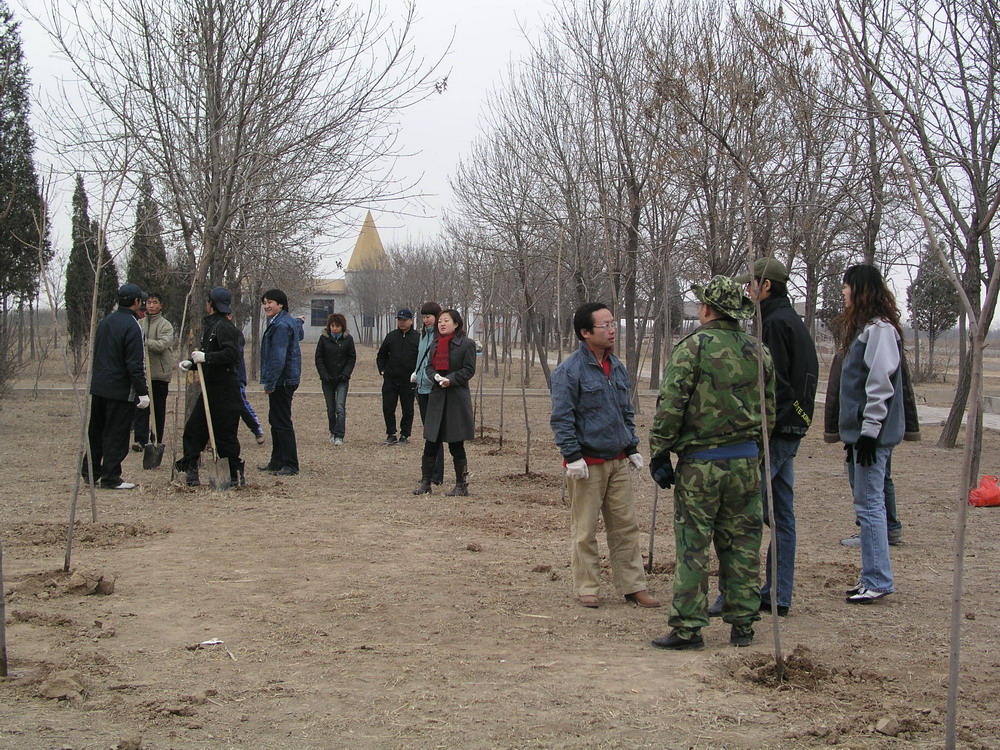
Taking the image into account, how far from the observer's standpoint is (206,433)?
8.73m

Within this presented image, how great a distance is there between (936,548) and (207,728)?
17.5ft

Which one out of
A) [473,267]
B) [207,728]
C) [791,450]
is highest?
[473,267]

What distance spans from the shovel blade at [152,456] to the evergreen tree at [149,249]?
7.07 ft

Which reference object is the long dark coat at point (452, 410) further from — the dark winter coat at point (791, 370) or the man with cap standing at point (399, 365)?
the man with cap standing at point (399, 365)

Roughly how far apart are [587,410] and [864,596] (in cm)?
181

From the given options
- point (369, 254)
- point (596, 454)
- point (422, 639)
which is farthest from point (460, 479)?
point (369, 254)

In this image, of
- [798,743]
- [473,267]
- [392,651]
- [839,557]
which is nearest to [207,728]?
[392,651]

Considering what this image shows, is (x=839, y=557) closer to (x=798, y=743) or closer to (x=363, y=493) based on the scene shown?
(x=798, y=743)

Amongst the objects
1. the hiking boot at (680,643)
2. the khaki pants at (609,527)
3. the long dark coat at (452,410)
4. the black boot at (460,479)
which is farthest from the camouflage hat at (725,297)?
the black boot at (460,479)

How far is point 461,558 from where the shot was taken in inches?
246

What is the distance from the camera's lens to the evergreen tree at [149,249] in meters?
11.6

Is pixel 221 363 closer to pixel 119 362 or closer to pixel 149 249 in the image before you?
pixel 119 362

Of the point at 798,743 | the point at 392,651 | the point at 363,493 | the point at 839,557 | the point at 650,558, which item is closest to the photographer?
the point at 798,743

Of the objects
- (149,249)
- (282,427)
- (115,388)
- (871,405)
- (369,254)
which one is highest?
(369,254)
